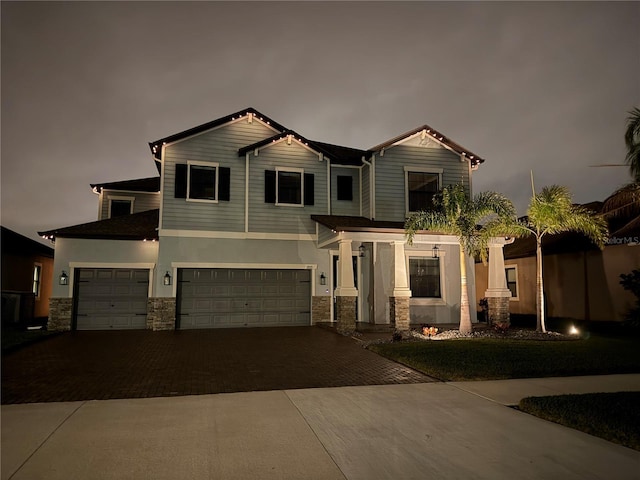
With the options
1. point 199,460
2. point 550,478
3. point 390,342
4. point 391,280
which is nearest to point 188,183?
point 391,280

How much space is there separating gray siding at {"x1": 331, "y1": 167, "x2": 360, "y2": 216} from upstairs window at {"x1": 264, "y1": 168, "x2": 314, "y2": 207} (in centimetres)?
95

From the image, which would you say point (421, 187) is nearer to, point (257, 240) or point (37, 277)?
point (257, 240)

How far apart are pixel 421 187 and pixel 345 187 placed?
3.02 m

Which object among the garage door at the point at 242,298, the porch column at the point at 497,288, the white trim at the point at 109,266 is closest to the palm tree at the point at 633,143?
the porch column at the point at 497,288

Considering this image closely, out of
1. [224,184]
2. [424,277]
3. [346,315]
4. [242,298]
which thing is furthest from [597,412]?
[224,184]

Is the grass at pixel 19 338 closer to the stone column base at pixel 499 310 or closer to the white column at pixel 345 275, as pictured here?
the white column at pixel 345 275

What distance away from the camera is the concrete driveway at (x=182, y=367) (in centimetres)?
739

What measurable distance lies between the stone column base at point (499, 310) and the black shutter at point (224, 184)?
1014 centimetres

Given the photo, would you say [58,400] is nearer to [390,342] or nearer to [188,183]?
[390,342]

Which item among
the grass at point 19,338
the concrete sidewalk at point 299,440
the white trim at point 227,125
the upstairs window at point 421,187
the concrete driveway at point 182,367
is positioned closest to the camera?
the concrete sidewalk at point 299,440

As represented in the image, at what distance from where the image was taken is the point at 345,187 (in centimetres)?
1858

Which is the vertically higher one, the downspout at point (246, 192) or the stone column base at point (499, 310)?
the downspout at point (246, 192)

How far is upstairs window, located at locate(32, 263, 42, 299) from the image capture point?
22117 mm

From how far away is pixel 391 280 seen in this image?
683 inches
